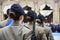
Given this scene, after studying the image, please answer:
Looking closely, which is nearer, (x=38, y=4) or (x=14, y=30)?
(x=14, y=30)

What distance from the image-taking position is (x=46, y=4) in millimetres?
26422

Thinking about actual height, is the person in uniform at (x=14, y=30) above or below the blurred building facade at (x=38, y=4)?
above

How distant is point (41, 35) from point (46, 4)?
22.1 meters

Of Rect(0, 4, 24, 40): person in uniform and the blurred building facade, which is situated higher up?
Rect(0, 4, 24, 40): person in uniform

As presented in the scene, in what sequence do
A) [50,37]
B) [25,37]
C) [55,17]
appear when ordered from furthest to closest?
[55,17] < [50,37] < [25,37]

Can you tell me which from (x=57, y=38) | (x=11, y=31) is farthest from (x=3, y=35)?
(x=57, y=38)

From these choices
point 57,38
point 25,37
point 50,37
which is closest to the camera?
point 25,37

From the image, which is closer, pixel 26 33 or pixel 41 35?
pixel 26 33

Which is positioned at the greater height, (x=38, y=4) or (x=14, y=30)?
(x=14, y=30)

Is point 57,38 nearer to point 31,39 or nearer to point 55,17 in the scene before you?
point 31,39

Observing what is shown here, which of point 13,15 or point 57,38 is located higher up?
point 13,15

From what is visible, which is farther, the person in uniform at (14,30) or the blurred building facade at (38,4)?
the blurred building facade at (38,4)

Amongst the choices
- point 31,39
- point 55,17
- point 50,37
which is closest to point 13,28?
point 31,39

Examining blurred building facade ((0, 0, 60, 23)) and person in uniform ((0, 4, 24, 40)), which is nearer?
person in uniform ((0, 4, 24, 40))
